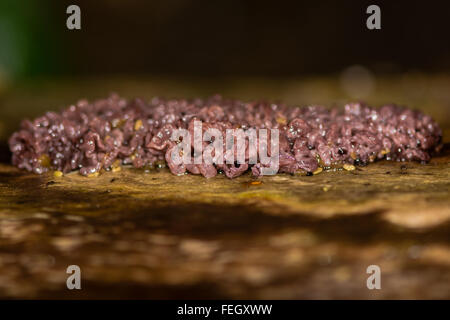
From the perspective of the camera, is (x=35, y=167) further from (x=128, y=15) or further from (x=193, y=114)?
(x=128, y=15)

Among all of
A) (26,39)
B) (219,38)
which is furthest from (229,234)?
(26,39)

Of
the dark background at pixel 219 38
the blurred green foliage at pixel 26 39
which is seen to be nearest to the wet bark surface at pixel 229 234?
the dark background at pixel 219 38

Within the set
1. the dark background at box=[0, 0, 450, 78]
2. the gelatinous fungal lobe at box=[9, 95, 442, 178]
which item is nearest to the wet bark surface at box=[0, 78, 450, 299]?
the gelatinous fungal lobe at box=[9, 95, 442, 178]

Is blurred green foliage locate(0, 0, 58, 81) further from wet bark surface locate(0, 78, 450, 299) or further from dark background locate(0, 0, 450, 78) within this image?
wet bark surface locate(0, 78, 450, 299)

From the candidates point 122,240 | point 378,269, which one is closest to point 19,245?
point 122,240

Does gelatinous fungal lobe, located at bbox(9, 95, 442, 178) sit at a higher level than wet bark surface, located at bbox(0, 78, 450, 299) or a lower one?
higher

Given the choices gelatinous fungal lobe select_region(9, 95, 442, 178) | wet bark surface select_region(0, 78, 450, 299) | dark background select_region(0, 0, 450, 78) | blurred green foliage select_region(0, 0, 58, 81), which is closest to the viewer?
wet bark surface select_region(0, 78, 450, 299)
